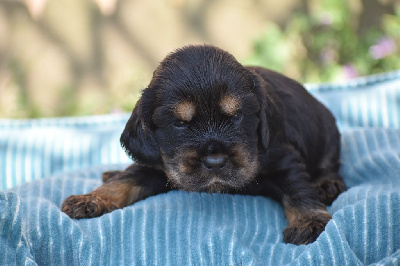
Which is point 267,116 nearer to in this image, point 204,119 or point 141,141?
point 204,119

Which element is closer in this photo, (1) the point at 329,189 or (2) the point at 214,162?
(2) the point at 214,162

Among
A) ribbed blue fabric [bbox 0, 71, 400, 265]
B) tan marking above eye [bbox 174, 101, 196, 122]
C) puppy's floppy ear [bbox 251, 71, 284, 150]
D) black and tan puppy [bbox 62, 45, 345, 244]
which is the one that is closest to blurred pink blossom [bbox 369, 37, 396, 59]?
ribbed blue fabric [bbox 0, 71, 400, 265]

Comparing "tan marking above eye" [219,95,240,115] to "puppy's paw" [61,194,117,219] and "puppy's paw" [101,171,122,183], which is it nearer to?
"puppy's paw" [61,194,117,219]

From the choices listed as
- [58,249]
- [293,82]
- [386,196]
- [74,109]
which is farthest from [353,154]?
[74,109]

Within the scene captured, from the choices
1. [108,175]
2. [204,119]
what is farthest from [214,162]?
[108,175]

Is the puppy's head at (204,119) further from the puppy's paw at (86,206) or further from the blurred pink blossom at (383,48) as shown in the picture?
the blurred pink blossom at (383,48)

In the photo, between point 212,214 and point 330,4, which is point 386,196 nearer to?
point 212,214

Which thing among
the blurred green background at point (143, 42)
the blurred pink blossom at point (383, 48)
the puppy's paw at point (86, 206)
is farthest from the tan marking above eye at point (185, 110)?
the blurred pink blossom at point (383, 48)

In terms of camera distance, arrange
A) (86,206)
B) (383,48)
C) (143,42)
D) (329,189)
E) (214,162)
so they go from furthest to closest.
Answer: (143,42) < (383,48) < (329,189) < (86,206) < (214,162)
